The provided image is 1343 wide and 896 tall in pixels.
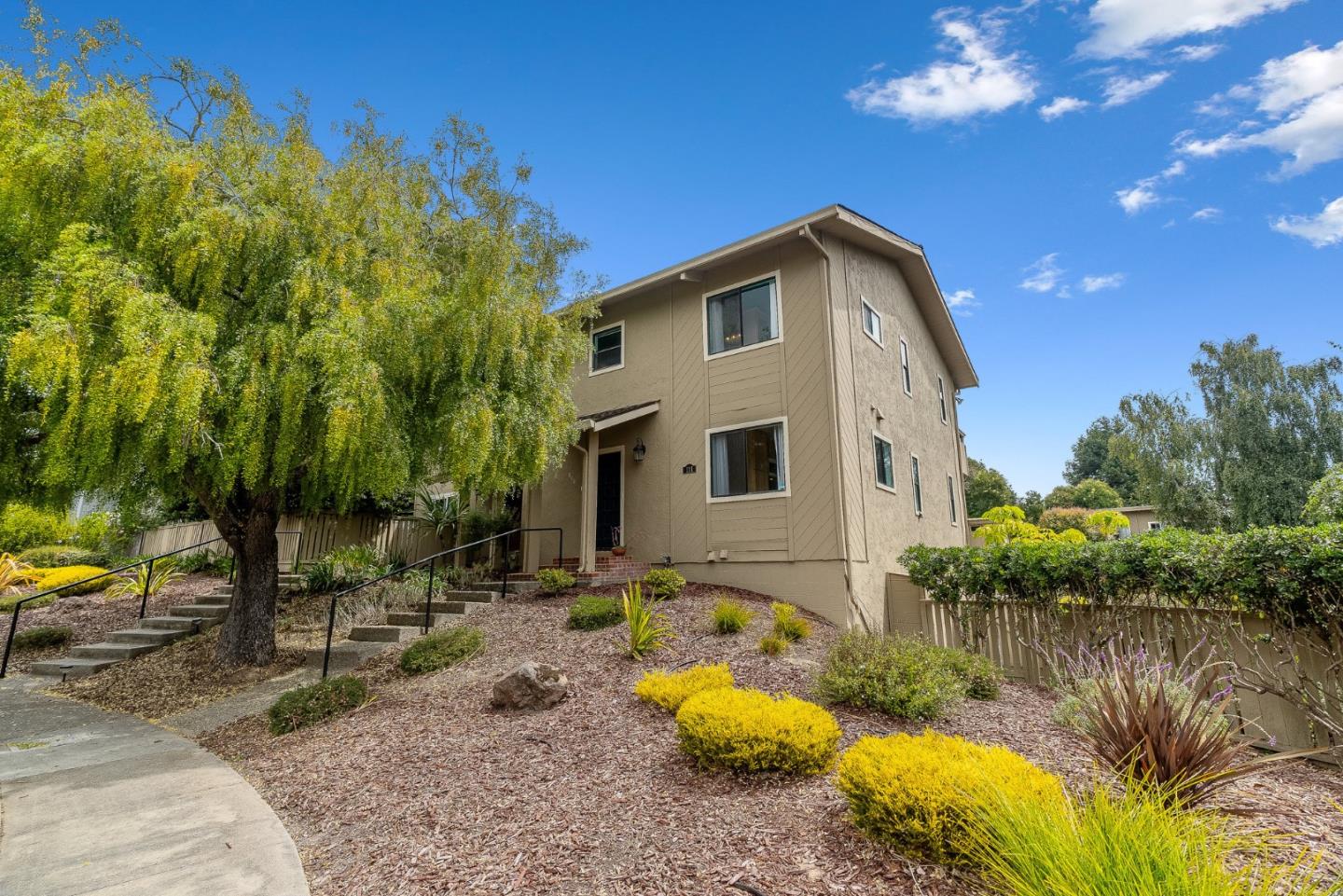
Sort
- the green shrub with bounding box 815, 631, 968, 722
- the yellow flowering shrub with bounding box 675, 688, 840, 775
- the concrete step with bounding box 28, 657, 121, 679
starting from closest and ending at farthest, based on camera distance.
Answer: the yellow flowering shrub with bounding box 675, 688, 840, 775 < the green shrub with bounding box 815, 631, 968, 722 < the concrete step with bounding box 28, 657, 121, 679

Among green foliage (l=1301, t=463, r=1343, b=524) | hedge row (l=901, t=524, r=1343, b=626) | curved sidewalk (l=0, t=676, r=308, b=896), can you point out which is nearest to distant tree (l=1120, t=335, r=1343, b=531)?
green foliage (l=1301, t=463, r=1343, b=524)

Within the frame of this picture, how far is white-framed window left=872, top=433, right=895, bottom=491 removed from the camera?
12.0 m

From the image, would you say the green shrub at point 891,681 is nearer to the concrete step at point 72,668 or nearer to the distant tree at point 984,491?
the concrete step at point 72,668

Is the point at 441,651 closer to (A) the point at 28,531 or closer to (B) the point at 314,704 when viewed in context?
(B) the point at 314,704

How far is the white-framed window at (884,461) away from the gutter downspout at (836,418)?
1828mm

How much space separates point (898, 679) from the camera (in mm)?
5141

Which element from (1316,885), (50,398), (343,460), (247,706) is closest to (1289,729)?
(1316,885)

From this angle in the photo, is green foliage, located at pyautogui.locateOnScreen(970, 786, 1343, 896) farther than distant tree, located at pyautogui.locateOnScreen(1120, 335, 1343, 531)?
No

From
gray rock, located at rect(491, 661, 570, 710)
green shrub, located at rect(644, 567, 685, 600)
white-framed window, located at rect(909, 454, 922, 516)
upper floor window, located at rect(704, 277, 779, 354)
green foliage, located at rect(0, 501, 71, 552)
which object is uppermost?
upper floor window, located at rect(704, 277, 779, 354)

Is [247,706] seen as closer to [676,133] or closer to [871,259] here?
[676,133]

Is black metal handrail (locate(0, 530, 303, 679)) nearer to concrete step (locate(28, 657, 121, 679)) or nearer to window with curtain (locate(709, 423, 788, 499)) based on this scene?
concrete step (locate(28, 657, 121, 679))

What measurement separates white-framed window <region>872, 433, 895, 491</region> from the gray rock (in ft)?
26.0

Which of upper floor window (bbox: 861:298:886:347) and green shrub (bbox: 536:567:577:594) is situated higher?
upper floor window (bbox: 861:298:886:347)

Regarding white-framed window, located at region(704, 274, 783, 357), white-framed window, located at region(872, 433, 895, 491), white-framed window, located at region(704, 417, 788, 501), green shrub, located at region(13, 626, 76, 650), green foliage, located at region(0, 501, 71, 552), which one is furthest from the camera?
green foliage, located at region(0, 501, 71, 552)
